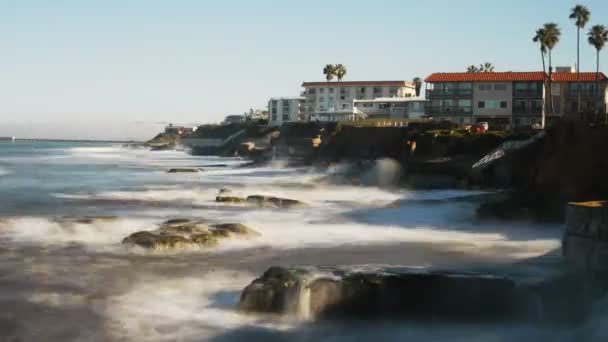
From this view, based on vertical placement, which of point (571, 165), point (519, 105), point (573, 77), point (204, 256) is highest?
point (573, 77)

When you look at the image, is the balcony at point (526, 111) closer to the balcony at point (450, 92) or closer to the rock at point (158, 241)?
the balcony at point (450, 92)

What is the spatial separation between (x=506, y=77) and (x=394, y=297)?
66289 mm

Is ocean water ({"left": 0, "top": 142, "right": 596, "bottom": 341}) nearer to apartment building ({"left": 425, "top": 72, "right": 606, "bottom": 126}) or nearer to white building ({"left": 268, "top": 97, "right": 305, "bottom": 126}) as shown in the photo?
apartment building ({"left": 425, "top": 72, "right": 606, "bottom": 126})

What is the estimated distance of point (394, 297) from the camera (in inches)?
634

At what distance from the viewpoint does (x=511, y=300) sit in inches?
628

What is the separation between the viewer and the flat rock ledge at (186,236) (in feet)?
75.4

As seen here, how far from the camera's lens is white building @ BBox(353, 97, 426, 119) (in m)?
94.4

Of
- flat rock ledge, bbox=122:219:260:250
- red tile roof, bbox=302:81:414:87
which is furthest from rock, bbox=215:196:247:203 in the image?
red tile roof, bbox=302:81:414:87

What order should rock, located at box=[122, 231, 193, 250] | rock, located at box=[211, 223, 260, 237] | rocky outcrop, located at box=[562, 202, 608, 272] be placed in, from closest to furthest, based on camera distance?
rocky outcrop, located at box=[562, 202, 608, 272]
rock, located at box=[122, 231, 193, 250]
rock, located at box=[211, 223, 260, 237]

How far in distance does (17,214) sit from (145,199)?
28.0ft

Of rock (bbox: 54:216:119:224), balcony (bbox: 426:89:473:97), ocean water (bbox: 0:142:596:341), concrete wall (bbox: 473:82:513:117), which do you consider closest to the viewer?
ocean water (bbox: 0:142:596:341)

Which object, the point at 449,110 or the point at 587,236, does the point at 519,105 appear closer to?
the point at 449,110

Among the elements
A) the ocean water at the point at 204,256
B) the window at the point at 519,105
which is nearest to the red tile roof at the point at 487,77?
the window at the point at 519,105

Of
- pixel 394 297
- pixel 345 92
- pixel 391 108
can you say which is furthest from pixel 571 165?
pixel 345 92
